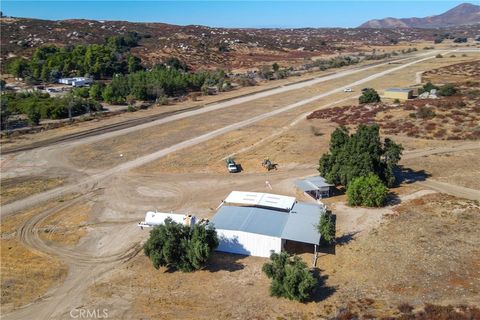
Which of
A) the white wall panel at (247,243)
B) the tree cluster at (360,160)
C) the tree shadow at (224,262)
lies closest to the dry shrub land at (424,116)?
the tree cluster at (360,160)

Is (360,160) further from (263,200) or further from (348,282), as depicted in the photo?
(348,282)

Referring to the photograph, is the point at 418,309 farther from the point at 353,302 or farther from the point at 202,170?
the point at 202,170

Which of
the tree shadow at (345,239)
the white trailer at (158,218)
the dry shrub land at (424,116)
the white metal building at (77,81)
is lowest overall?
the tree shadow at (345,239)

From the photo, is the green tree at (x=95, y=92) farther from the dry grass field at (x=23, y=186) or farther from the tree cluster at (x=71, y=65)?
the dry grass field at (x=23, y=186)

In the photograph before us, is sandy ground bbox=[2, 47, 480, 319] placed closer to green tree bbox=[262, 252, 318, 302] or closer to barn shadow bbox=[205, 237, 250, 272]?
barn shadow bbox=[205, 237, 250, 272]

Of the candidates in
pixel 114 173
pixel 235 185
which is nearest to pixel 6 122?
pixel 114 173

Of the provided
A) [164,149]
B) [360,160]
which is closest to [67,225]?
[164,149]

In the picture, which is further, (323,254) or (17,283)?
(323,254)
